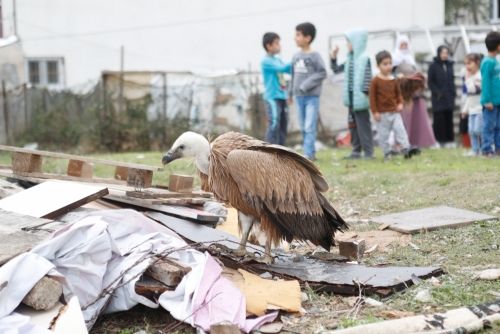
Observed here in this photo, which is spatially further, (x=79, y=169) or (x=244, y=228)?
(x=79, y=169)

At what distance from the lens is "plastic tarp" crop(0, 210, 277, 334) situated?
185 inches

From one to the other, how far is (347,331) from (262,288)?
3.07ft

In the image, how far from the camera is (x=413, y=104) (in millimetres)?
15320

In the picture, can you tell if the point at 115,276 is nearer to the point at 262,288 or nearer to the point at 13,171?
the point at 262,288

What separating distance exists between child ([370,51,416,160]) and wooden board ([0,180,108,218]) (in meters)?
6.68

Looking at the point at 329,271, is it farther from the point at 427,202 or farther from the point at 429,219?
the point at 427,202

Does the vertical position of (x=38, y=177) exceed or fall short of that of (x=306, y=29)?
it falls short

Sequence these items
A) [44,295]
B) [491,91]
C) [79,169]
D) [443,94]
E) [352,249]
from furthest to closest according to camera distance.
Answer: [443,94] → [491,91] → [79,169] → [352,249] → [44,295]

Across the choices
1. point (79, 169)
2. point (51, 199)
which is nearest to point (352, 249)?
point (51, 199)

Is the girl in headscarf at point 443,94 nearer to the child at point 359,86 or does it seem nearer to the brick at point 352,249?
the child at point 359,86

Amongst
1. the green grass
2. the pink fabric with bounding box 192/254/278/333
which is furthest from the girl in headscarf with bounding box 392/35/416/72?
the pink fabric with bounding box 192/254/278/333

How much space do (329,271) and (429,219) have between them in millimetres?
2151

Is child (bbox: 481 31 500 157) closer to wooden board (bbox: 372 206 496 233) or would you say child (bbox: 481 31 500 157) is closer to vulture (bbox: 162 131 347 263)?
wooden board (bbox: 372 206 496 233)

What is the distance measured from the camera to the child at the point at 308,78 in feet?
39.9
